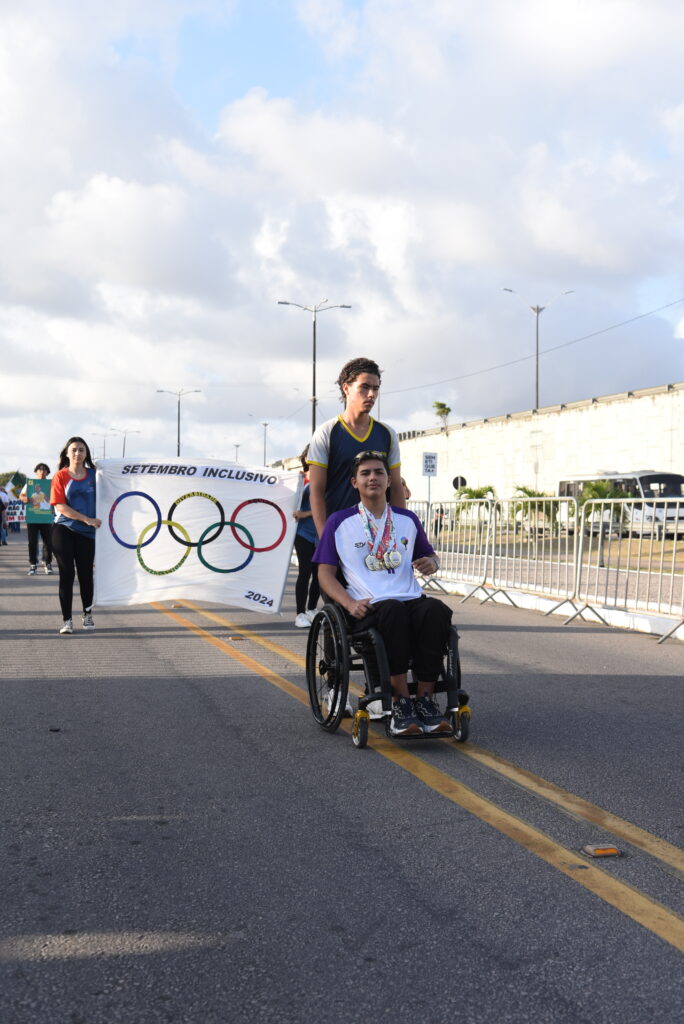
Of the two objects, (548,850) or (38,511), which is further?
(38,511)

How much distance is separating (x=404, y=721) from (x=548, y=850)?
150 centimetres

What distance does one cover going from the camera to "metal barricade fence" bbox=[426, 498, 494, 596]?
15.5 meters

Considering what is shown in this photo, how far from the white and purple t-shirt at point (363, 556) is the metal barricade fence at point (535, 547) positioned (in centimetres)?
708

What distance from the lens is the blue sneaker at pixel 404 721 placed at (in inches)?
211

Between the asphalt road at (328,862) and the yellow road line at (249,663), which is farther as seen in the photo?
the yellow road line at (249,663)

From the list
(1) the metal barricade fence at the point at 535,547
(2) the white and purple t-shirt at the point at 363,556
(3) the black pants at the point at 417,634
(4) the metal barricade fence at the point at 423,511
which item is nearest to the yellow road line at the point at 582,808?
(3) the black pants at the point at 417,634

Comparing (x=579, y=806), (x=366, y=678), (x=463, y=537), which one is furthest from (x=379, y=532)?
(x=463, y=537)

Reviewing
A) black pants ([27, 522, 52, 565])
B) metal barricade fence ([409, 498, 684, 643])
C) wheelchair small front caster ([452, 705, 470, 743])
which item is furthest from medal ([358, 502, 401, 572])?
black pants ([27, 522, 52, 565])

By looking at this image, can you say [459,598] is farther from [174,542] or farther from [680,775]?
[680,775]

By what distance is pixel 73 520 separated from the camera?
1041cm

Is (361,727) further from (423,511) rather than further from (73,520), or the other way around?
(423,511)

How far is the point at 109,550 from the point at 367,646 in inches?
233

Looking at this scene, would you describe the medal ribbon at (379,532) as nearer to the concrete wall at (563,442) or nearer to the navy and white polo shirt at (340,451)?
the navy and white polo shirt at (340,451)

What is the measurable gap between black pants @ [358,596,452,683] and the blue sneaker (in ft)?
0.54
